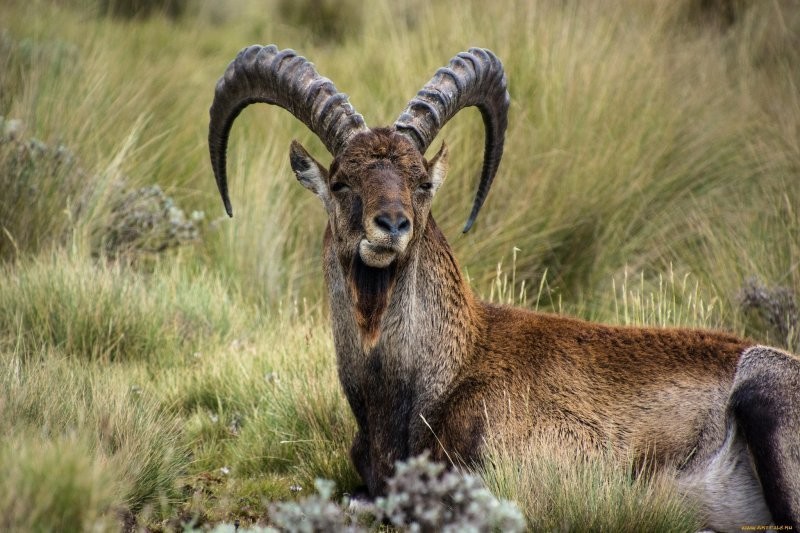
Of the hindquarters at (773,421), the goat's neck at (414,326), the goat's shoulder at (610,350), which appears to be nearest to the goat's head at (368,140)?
the goat's neck at (414,326)

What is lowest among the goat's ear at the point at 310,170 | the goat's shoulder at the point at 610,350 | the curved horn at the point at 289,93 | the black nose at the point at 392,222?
the goat's shoulder at the point at 610,350

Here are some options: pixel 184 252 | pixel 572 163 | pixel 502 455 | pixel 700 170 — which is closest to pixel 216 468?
pixel 502 455

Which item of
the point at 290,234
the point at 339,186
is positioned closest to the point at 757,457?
the point at 339,186

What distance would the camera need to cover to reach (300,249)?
9641mm

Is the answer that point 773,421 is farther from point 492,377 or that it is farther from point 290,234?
point 290,234

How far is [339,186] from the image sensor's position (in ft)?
17.1

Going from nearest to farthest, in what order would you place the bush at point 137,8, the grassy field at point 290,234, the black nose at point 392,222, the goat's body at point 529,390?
1. the black nose at point 392,222
2. the goat's body at point 529,390
3. the grassy field at point 290,234
4. the bush at point 137,8

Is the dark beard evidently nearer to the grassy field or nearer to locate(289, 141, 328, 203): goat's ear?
locate(289, 141, 328, 203): goat's ear

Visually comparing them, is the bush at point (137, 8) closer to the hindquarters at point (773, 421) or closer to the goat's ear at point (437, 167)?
the goat's ear at point (437, 167)

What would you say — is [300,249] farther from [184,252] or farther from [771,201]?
[771,201]

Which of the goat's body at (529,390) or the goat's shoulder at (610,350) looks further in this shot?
the goat's shoulder at (610,350)

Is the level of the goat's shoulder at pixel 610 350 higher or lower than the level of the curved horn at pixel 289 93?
lower

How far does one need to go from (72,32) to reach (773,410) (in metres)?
9.59

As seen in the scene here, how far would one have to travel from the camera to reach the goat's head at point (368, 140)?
4.88m
